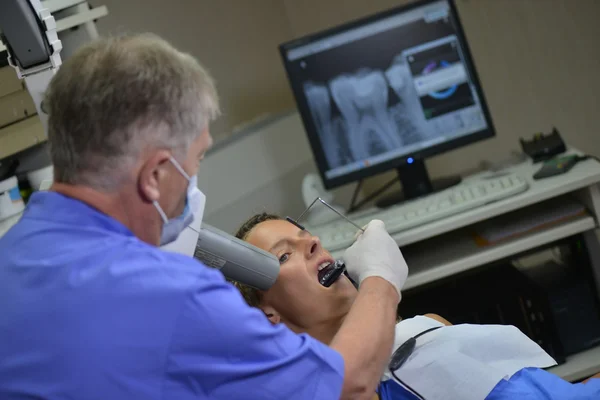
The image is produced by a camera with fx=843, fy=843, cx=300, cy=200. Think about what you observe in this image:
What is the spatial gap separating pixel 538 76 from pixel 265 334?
229cm

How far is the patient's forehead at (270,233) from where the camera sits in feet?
5.67

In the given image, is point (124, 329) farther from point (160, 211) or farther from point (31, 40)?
point (31, 40)

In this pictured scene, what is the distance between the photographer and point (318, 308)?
1.66 meters

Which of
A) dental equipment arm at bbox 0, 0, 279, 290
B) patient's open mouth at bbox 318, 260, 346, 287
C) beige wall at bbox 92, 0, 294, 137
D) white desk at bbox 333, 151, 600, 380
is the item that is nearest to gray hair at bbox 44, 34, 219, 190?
dental equipment arm at bbox 0, 0, 279, 290

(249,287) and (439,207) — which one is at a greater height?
(249,287)

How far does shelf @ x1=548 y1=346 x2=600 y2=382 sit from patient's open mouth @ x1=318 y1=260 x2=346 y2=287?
957 millimetres

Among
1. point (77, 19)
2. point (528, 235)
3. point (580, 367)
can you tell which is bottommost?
point (580, 367)

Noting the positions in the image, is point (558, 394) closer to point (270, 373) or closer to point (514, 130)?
point (270, 373)

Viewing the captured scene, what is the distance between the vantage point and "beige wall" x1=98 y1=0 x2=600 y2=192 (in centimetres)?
303

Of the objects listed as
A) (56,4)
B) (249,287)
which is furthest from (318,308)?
(56,4)

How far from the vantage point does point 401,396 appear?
5.32 ft

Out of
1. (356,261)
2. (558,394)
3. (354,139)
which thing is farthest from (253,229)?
(354,139)

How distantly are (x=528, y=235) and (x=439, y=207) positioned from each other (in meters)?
0.26

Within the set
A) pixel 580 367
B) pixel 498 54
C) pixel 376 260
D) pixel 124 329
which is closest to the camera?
pixel 124 329
